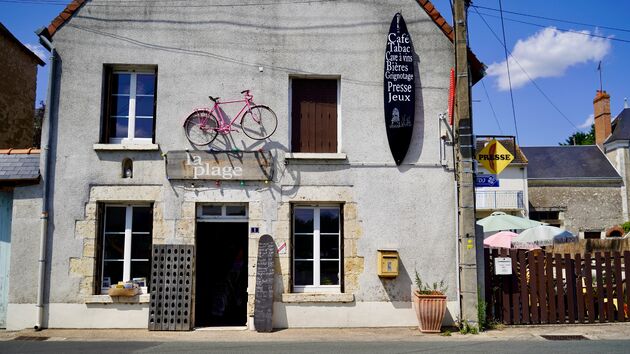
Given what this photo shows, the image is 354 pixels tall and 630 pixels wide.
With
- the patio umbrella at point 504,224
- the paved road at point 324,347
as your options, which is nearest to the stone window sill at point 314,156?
the paved road at point 324,347

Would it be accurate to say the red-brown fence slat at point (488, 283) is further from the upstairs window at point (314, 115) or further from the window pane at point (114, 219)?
the window pane at point (114, 219)

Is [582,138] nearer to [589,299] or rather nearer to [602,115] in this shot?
[602,115]

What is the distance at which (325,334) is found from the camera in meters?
9.30

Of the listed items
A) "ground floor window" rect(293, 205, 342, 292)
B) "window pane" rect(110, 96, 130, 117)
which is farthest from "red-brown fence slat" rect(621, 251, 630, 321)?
"window pane" rect(110, 96, 130, 117)

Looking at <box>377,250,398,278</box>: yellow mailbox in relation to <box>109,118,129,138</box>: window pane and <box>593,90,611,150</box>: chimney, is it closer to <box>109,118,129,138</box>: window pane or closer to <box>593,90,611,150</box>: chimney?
<box>109,118,129,138</box>: window pane

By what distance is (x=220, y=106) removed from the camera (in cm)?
1027

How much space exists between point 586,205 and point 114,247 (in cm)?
2864

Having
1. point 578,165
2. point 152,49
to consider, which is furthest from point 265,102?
point 578,165

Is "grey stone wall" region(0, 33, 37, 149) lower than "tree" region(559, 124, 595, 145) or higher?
lower

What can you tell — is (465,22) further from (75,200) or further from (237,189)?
(75,200)

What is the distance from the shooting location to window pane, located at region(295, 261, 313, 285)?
33.2ft

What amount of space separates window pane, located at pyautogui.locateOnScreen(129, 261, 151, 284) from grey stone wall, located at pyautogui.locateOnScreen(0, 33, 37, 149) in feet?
21.0

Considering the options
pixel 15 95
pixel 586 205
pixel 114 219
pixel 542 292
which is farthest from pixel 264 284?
pixel 586 205

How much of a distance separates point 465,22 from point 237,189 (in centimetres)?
545
